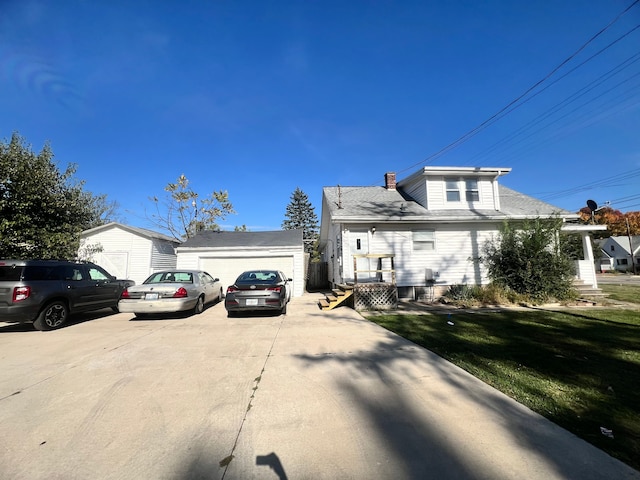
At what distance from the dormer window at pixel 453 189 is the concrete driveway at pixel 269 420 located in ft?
34.5

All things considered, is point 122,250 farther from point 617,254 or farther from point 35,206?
point 617,254

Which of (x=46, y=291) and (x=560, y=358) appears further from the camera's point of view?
(x=46, y=291)

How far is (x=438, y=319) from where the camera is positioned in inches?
310

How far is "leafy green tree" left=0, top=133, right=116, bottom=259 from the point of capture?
36.0ft

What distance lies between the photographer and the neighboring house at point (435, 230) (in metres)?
12.4

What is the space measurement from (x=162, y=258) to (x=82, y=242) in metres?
3.85

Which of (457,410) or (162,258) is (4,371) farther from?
(162,258)

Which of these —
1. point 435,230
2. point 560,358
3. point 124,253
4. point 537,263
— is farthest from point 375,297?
point 124,253

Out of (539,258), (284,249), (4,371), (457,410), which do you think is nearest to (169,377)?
(4,371)

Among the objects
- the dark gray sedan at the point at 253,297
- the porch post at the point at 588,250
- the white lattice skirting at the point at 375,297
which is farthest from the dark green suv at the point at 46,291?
the porch post at the point at 588,250

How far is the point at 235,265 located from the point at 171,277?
579 cm

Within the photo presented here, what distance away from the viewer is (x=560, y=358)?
4.55m

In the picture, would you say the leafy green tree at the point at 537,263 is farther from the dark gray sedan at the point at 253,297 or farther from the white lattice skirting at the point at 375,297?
the dark gray sedan at the point at 253,297

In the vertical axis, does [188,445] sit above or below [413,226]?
below
